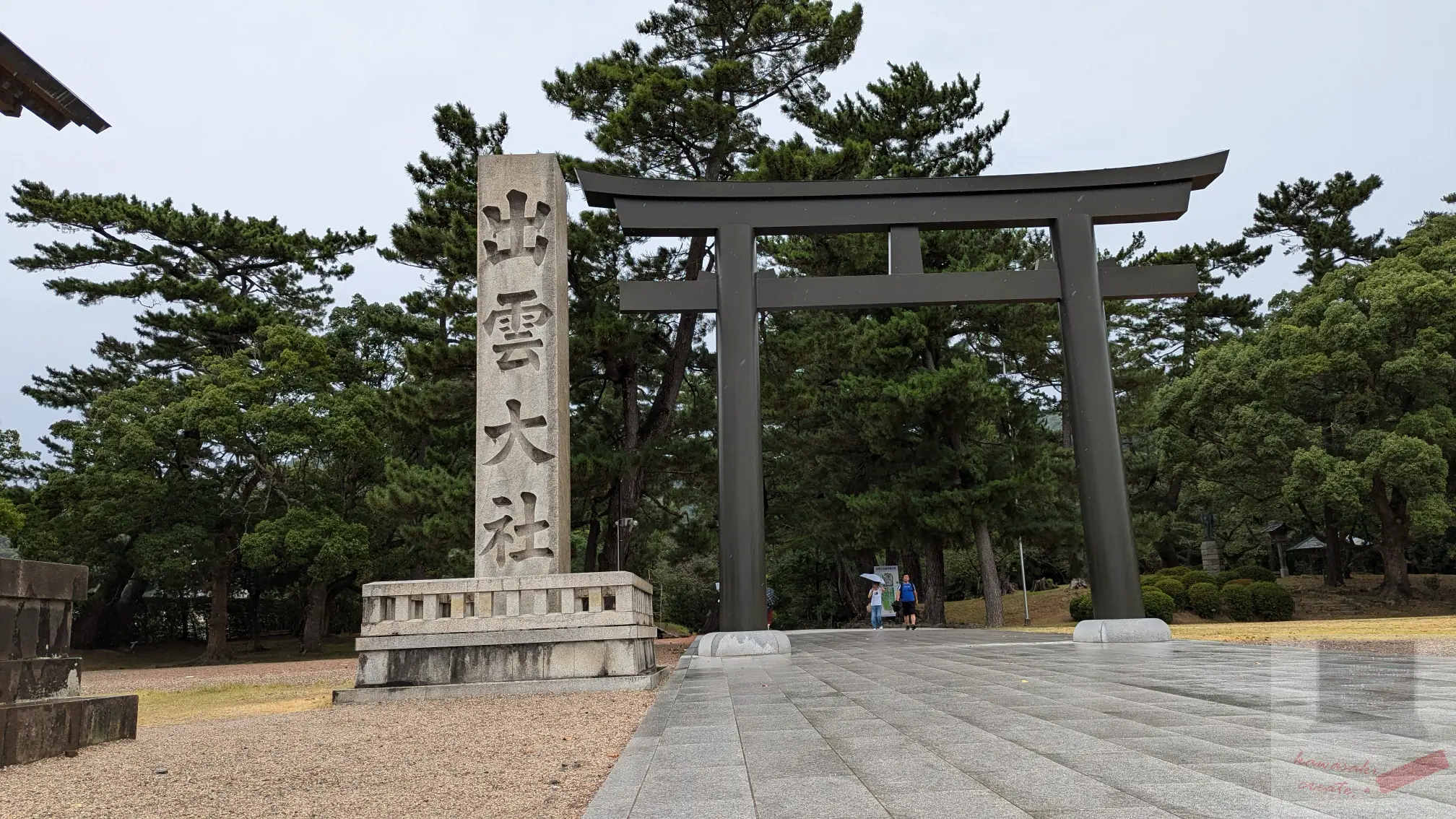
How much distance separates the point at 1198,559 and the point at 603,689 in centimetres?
3057

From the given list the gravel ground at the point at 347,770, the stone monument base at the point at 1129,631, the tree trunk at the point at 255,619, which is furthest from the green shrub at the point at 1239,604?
the tree trunk at the point at 255,619

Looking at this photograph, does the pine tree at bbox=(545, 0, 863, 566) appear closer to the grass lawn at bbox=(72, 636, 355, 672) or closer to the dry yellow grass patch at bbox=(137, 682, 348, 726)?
the dry yellow grass patch at bbox=(137, 682, 348, 726)

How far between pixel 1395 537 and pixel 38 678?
25.3m

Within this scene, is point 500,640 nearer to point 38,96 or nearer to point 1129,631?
point 38,96

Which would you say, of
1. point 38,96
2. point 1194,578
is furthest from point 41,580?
point 1194,578

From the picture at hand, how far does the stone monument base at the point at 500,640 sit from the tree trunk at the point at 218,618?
53.5ft

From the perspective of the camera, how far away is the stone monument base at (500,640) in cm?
771

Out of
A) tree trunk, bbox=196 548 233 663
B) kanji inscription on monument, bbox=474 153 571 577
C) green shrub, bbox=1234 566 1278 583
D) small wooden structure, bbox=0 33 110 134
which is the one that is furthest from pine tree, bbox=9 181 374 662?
green shrub, bbox=1234 566 1278 583

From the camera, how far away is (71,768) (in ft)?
14.5

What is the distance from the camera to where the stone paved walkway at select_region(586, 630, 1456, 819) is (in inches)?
99.6

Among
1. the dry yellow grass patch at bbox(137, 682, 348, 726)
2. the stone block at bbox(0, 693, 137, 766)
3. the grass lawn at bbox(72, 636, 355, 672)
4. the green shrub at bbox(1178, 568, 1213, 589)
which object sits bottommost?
the grass lawn at bbox(72, 636, 355, 672)

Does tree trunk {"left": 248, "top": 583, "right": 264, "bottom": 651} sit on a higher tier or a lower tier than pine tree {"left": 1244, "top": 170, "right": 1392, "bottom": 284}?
lower

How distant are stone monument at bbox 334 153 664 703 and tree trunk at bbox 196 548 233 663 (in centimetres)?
1608

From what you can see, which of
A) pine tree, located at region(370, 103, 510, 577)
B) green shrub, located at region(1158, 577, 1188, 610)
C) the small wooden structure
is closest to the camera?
the small wooden structure
